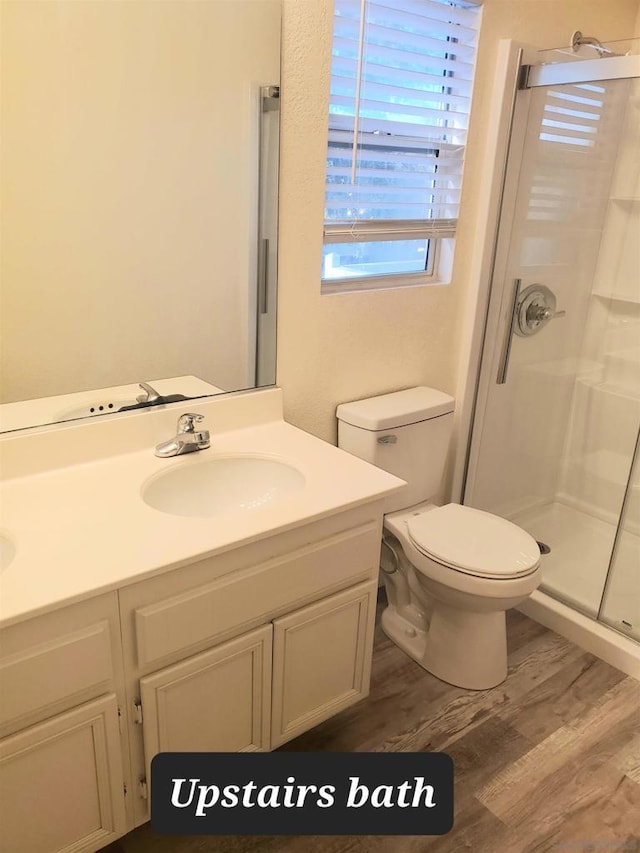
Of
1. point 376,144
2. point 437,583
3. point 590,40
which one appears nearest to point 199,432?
point 437,583

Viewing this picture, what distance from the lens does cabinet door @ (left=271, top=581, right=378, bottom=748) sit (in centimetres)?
155

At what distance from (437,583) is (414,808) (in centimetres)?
60

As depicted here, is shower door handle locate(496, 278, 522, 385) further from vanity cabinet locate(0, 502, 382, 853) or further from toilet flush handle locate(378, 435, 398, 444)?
vanity cabinet locate(0, 502, 382, 853)

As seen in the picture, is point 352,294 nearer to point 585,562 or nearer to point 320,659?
point 320,659

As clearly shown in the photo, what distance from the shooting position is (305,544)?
1490mm

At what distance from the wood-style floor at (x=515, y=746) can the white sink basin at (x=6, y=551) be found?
781 millimetres

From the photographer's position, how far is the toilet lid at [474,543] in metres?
1.94

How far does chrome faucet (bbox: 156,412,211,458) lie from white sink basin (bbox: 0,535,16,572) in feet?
1.52

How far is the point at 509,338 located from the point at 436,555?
39.0 inches

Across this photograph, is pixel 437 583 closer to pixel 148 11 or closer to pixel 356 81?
pixel 356 81

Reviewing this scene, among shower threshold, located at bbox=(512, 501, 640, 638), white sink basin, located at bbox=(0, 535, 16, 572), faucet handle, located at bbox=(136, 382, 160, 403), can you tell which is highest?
faucet handle, located at bbox=(136, 382, 160, 403)

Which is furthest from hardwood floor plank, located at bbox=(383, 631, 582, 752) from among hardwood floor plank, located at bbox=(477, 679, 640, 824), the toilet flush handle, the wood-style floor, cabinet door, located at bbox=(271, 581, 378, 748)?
the toilet flush handle

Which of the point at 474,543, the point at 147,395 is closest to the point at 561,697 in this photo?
the point at 474,543

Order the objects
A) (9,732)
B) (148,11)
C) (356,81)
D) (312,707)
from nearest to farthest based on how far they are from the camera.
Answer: (9,732) → (148,11) → (312,707) → (356,81)
